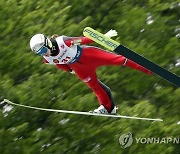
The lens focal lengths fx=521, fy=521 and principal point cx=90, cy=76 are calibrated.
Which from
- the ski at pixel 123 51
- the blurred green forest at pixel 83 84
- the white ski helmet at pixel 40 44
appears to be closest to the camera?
the ski at pixel 123 51

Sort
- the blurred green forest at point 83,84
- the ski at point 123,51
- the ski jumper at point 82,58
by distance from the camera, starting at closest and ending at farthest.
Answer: the ski at point 123,51 → the ski jumper at point 82,58 → the blurred green forest at point 83,84

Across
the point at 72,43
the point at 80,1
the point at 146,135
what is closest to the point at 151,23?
the point at 80,1

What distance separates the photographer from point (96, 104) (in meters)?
7.87

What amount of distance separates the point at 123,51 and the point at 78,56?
2.12 feet

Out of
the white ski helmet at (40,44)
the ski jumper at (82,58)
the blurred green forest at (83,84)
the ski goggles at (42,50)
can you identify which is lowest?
the blurred green forest at (83,84)

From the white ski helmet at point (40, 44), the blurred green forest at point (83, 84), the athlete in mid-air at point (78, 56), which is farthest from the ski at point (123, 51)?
the blurred green forest at point (83, 84)

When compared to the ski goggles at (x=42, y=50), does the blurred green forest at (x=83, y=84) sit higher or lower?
lower

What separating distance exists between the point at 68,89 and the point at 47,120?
1.96 ft

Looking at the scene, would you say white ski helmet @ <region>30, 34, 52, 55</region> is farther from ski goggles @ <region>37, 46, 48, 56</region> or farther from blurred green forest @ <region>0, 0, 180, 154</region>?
blurred green forest @ <region>0, 0, 180, 154</region>

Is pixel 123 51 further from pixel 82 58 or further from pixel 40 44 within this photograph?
pixel 40 44

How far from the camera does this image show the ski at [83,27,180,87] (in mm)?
6000

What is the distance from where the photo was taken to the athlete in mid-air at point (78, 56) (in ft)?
20.4

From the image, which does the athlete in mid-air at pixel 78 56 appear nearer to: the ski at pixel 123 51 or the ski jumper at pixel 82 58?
the ski jumper at pixel 82 58

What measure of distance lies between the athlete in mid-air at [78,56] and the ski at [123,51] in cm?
22
